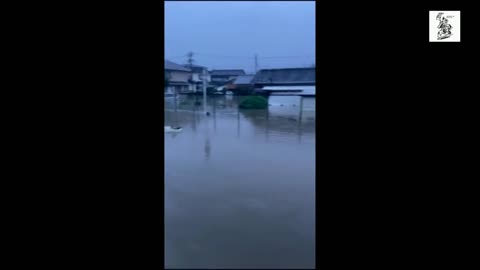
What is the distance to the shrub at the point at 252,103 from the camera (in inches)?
158

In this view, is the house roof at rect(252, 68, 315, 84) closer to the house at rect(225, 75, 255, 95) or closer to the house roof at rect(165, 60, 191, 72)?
the house at rect(225, 75, 255, 95)

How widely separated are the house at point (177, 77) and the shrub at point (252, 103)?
816 millimetres

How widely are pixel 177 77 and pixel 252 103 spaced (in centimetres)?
108

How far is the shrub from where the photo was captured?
402cm

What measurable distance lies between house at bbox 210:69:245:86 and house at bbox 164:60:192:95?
0.39 m
